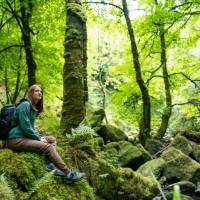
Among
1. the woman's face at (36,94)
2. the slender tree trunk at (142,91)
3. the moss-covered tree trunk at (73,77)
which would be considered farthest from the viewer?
the slender tree trunk at (142,91)

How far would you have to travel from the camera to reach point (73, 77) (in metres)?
7.68

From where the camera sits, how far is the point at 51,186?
202 inches

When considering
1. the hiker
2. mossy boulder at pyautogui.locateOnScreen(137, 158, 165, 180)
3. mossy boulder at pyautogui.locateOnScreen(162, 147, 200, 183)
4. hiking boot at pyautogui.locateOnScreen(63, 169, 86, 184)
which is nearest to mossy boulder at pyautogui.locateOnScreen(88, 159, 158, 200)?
hiking boot at pyautogui.locateOnScreen(63, 169, 86, 184)

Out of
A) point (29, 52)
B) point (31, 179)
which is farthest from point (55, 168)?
point (29, 52)

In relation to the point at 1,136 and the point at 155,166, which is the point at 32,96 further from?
the point at 155,166

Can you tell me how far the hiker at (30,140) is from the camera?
5254mm

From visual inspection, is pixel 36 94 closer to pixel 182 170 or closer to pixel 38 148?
pixel 38 148

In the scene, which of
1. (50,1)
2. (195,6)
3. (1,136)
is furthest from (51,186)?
(195,6)

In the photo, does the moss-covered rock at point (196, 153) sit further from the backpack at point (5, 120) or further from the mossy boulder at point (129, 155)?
the backpack at point (5, 120)

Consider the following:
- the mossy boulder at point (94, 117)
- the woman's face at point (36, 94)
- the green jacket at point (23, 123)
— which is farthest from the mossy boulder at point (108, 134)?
the green jacket at point (23, 123)

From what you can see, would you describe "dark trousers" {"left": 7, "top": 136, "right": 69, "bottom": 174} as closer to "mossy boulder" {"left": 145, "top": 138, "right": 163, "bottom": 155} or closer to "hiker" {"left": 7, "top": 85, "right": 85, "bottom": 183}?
"hiker" {"left": 7, "top": 85, "right": 85, "bottom": 183}

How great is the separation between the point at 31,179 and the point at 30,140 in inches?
24.5

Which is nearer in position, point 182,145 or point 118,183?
point 118,183

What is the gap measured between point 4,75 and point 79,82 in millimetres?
7545
